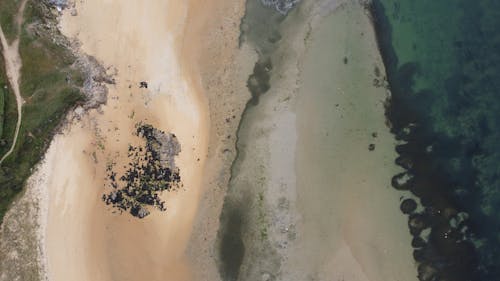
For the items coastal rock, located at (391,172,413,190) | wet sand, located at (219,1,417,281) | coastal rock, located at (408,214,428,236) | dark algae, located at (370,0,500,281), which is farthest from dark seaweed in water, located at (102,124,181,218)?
coastal rock, located at (408,214,428,236)

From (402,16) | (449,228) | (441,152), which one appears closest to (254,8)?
(402,16)

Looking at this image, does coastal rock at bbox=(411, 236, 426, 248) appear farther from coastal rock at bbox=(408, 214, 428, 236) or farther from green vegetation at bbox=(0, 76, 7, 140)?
green vegetation at bbox=(0, 76, 7, 140)

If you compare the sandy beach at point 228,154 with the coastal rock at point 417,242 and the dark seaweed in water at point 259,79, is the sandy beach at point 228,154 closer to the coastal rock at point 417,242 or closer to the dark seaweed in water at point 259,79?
the dark seaweed in water at point 259,79

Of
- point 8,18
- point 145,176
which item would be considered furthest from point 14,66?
point 145,176

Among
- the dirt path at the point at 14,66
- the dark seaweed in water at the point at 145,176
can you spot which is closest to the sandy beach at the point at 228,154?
the dark seaweed in water at the point at 145,176

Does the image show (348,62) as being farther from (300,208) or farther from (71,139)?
(71,139)

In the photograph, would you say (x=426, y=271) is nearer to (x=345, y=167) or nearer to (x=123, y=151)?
(x=345, y=167)
